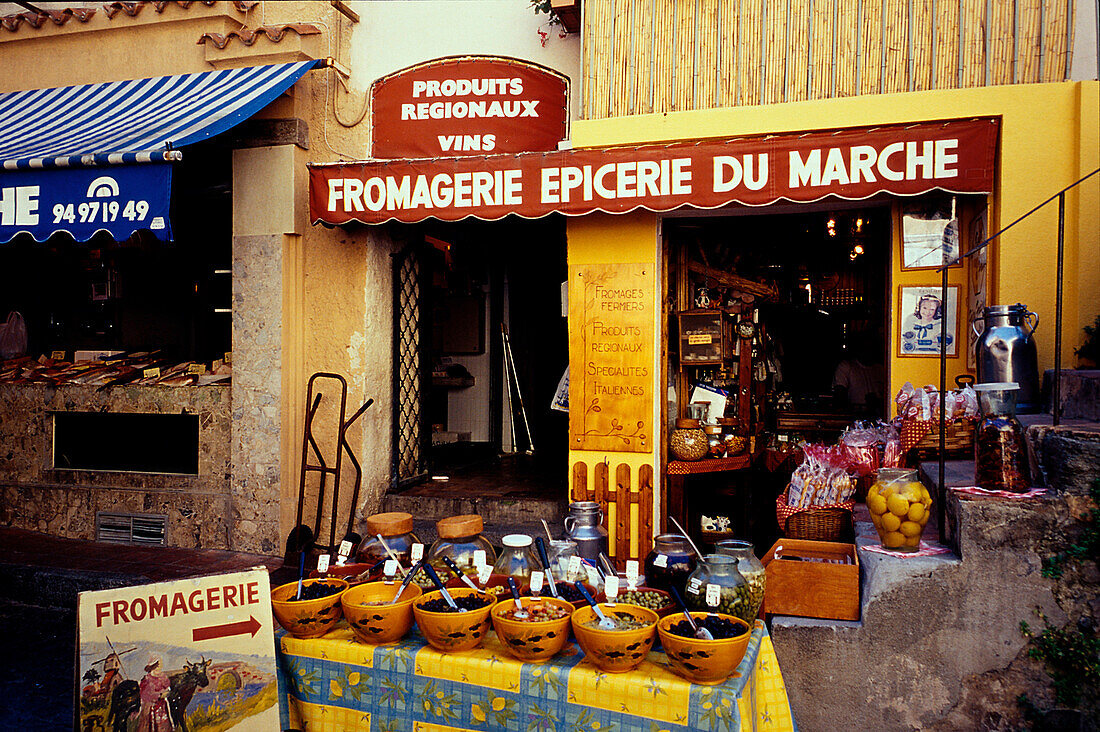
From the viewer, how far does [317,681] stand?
9.65 feet

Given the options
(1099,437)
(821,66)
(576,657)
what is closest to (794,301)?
(821,66)

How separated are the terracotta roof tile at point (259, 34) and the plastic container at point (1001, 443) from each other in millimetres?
6101

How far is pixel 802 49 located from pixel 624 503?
145 inches

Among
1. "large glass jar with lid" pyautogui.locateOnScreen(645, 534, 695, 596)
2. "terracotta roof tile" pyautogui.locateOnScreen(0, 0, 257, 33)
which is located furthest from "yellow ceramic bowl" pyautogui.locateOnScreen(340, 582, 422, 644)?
"terracotta roof tile" pyautogui.locateOnScreen(0, 0, 257, 33)

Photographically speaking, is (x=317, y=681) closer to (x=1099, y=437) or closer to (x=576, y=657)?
(x=576, y=657)

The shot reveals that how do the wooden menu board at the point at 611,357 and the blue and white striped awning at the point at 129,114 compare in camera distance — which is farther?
the wooden menu board at the point at 611,357

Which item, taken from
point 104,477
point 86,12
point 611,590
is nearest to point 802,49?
point 611,590

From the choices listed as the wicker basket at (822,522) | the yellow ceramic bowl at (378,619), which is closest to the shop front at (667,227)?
the wicker basket at (822,522)

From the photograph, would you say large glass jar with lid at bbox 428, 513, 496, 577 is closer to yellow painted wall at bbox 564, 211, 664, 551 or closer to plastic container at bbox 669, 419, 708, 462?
yellow painted wall at bbox 564, 211, 664, 551

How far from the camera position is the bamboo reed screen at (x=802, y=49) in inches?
197

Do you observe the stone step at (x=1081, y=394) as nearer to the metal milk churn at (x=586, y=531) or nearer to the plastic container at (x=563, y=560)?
the metal milk churn at (x=586, y=531)

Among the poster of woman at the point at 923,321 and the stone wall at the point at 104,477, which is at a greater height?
the poster of woman at the point at 923,321

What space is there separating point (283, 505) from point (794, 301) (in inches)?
304

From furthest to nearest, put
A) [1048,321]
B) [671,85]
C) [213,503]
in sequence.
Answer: [213,503]
[671,85]
[1048,321]
